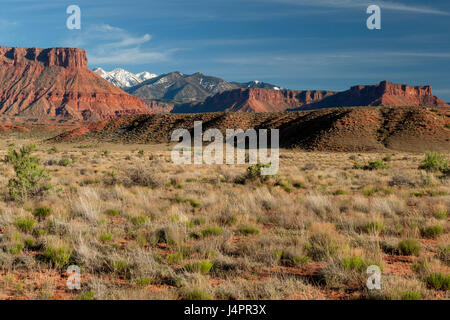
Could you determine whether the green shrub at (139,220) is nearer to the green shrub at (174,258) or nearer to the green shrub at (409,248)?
the green shrub at (174,258)

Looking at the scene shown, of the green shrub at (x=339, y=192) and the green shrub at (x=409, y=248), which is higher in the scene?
the green shrub at (x=339, y=192)

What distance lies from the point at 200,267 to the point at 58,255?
9.03 ft

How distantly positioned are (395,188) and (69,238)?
515 inches

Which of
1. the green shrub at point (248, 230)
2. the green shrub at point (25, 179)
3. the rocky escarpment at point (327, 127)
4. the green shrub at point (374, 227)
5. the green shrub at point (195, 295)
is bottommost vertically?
the green shrub at point (195, 295)

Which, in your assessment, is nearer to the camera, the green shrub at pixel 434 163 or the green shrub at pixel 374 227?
the green shrub at pixel 374 227

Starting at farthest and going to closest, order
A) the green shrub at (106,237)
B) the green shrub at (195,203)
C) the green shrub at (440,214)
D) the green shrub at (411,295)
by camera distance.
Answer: the green shrub at (195,203) → the green shrub at (440,214) → the green shrub at (106,237) → the green shrub at (411,295)

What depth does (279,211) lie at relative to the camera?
9336 millimetres

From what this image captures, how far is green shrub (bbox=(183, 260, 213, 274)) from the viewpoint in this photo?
212 inches

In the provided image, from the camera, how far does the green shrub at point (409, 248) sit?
622cm

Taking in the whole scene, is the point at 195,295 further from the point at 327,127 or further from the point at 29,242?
the point at 327,127

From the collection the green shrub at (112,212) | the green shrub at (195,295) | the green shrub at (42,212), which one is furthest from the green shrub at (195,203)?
the green shrub at (195,295)

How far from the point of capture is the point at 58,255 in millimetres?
5758

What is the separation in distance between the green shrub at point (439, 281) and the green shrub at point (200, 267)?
11.8 feet
